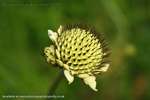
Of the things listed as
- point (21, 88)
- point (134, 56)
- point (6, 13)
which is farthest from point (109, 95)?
point (6, 13)

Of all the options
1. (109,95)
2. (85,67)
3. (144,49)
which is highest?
(85,67)

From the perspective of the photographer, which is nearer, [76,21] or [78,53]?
[78,53]

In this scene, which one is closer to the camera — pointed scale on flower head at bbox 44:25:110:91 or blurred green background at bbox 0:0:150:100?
pointed scale on flower head at bbox 44:25:110:91

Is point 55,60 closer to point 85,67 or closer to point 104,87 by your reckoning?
point 85,67
